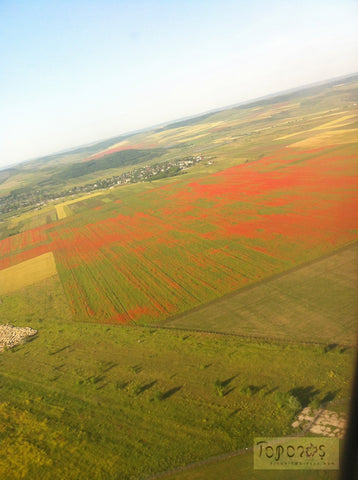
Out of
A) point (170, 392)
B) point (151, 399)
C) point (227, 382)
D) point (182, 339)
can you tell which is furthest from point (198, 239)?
point (151, 399)

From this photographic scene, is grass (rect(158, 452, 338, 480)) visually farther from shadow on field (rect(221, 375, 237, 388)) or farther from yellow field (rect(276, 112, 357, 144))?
yellow field (rect(276, 112, 357, 144))

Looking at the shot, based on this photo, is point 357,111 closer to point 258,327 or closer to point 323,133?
point 323,133

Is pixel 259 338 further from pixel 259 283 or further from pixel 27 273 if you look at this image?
pixel 27 273

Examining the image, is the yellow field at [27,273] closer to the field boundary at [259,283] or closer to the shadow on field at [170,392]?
the field boundary at [259,283]

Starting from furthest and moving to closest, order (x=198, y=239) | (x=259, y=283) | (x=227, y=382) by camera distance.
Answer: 1. (x=198, y=239)
2. (x=259, y=283)
3. (x=227, y=382)

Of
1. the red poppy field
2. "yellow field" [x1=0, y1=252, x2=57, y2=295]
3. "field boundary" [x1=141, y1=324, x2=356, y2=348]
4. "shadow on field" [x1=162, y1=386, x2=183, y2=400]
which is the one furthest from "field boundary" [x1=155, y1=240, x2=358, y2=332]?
"yellow field" [x1=0, y1=252, x2=57, y2=295]

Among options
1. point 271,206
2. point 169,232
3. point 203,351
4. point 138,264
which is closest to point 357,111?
point 271,206
